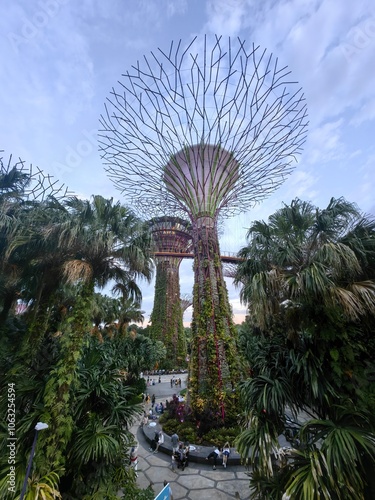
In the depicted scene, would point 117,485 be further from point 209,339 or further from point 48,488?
point 209,339

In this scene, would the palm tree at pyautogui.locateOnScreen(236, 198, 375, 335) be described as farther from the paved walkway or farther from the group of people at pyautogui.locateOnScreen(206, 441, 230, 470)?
the group of people at pyautogui.locateOnScreen(206, 441, 230, 470)

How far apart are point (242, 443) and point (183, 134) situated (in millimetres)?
12492

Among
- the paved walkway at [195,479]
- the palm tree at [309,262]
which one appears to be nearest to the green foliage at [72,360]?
the paved walkway at [195,479]

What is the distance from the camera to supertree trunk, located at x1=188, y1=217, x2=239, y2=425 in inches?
463

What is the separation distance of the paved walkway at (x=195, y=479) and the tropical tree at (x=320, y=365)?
3061mm

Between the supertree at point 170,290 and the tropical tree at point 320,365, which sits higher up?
the supertree at point 170,290

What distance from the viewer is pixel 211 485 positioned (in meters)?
7.93

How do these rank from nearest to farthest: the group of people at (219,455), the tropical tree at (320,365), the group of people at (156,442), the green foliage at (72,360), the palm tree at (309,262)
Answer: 1. the tropical tree at (320,365)
2. the palm tree at (309,262)
3. the green foliage at (72,360)
4. the group of people at (219,455)
5. the group of people at (156,442)

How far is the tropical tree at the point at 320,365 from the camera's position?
406 centimetres

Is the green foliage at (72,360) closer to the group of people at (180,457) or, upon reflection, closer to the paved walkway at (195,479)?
the paved walkway at (195,479)

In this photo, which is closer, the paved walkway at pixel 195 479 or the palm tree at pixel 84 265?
the palm tree at pixel 84 265

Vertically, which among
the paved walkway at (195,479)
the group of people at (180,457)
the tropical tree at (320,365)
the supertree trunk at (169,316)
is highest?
A: the supertree trunk at (169,316)

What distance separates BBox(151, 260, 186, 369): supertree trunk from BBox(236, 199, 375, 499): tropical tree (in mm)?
27729

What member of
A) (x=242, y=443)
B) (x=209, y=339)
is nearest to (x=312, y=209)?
(x=242, y=443)
